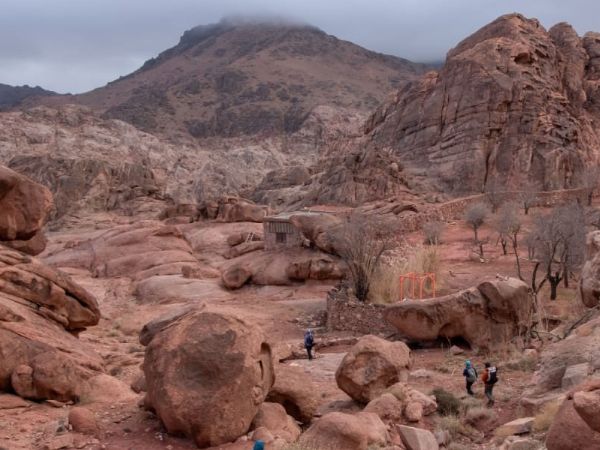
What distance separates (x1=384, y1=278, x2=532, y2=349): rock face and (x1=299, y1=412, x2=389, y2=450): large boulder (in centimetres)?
712

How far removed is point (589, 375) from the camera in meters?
8.27

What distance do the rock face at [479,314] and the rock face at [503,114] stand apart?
26260 millimetres

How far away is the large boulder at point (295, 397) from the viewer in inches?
383

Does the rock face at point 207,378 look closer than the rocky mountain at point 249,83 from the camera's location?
Yes

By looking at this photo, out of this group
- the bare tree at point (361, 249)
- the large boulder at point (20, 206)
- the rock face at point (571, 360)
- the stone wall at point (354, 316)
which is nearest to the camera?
the rock face at point (571, 360)

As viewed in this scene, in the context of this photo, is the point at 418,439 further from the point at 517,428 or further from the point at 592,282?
the point at 592,282

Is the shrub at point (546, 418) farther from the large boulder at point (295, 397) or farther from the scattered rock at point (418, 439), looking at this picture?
the large boulder at point (295, 397)

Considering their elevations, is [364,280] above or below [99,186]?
below

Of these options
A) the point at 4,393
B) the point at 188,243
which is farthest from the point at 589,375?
the point at 188,243

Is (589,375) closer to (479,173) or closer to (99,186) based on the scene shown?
(479,173)

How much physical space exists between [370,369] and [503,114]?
115ft

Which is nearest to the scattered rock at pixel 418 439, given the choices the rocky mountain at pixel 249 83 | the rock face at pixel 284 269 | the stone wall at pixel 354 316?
the stone wall at pixel 354 316

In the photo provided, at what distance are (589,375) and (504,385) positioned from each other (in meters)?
3.72

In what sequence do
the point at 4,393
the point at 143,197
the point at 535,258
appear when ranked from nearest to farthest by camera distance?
the point at 4,393 → the point at 535,258 → the point at 143,197
